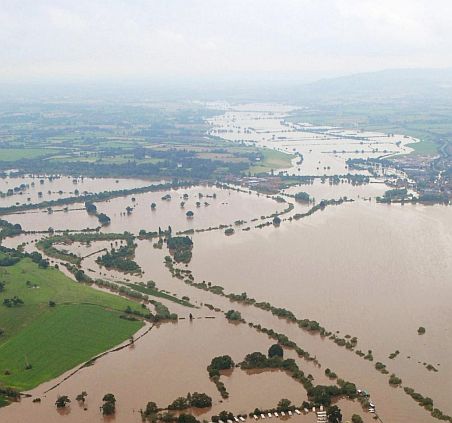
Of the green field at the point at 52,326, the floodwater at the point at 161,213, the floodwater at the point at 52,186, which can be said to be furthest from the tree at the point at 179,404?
the floodwater at the point at 52,186

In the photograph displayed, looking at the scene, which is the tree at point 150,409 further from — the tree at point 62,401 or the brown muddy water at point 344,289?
the tree at point 62,401

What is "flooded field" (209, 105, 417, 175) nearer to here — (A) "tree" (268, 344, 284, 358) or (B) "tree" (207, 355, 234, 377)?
(A) "tree" (268, 344, 284, 358)

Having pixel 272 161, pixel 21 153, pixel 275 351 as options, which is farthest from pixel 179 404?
pixel 21 153

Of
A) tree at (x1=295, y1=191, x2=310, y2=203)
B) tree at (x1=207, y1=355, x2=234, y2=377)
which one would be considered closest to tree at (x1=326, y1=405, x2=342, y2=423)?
tree at (x1=207, y1=355, x2=234, y2=377)

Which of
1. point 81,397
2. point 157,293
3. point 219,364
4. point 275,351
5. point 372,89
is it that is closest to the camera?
point 81,397

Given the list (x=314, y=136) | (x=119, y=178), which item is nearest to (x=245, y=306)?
(x=119, y=178)

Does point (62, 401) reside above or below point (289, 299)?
below

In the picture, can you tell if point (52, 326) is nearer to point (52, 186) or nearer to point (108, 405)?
point (108, 405)
